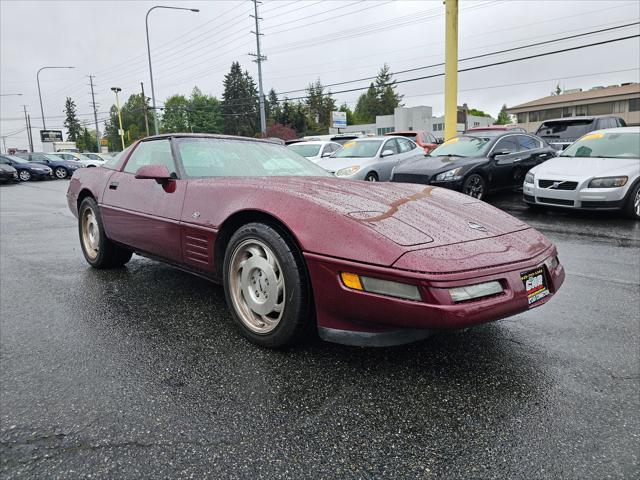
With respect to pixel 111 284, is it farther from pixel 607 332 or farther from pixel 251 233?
pixel 607 332

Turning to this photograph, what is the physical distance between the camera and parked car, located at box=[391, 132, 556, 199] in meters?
8.26

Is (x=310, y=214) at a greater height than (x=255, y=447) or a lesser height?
greater

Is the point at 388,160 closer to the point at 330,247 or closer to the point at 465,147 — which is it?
the point at 465,147

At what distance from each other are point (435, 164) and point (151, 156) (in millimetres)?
6140

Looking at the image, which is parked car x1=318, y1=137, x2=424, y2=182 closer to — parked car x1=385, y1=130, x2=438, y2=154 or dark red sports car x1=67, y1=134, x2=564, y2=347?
parked car x1=385, y1=130, x2=438, y2=154

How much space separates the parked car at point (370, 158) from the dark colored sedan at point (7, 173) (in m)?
16.2

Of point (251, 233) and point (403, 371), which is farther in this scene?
point (251, 233)

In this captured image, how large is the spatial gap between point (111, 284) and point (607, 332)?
3706 millimetres

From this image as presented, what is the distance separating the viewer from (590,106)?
48.3 m

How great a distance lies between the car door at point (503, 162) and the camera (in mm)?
8797

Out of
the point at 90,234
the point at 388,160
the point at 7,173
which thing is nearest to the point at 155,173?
the point at 90,234

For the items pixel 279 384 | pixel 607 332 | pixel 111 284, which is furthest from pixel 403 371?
pixel 111 284

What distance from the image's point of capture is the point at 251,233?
252cm

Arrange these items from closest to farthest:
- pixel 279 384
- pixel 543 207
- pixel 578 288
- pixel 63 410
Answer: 1. pixel 63 410
2. pixel 279 384
3. pixel 578 288
4. pixel 543 207
